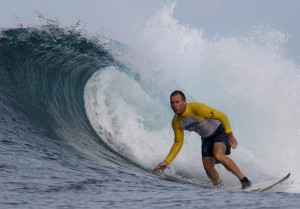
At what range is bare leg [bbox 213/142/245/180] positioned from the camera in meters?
6.16

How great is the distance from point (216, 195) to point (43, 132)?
3.88 metres

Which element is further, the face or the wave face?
the wave face

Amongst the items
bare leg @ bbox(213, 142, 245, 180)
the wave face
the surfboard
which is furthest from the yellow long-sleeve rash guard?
the wave face

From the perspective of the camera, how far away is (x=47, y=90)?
32.3 ft

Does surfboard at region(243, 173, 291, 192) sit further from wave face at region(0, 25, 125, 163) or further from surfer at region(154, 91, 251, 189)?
wave face at region(0, 25, 125, 163)

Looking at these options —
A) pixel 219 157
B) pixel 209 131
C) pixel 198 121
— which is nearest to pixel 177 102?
pixel 198 121

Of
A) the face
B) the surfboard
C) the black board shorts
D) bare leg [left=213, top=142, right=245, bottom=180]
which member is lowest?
the surfboard

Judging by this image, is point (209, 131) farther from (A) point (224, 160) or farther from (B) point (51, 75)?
(B) point (51, 75)

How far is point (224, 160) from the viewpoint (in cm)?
618

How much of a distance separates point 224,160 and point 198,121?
597 millimetres

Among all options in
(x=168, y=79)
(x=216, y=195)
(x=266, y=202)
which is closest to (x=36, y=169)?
(x=216, y=195)

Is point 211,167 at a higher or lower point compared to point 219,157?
lower

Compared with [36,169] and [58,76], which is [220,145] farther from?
[58,76]

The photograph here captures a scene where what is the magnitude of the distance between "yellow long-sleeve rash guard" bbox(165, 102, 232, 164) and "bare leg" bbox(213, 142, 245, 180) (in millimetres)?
215
